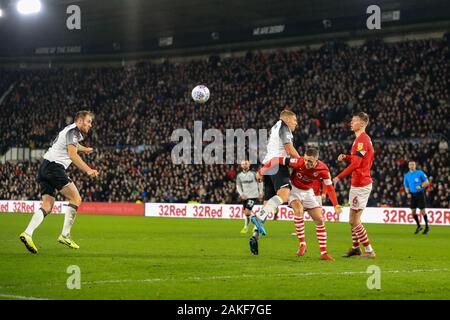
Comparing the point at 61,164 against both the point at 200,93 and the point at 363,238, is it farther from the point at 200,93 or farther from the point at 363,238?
the point at 200,93

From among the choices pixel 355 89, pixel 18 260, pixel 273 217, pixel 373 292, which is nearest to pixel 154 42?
pixel 355 89

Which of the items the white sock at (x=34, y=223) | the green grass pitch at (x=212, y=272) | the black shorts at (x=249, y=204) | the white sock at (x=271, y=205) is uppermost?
the black shorts at (x=249, y=204)

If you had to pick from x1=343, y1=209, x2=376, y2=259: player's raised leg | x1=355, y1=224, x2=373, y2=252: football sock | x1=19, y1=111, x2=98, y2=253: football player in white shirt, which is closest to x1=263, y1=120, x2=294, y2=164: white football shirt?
x1=343, y1=209, x2=376, y2=259: player's raised leg

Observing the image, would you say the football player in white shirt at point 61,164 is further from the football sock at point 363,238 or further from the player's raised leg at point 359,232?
the football sock at point 363,238

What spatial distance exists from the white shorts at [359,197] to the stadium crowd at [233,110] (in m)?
17.7

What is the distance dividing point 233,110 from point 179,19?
710 centimetres

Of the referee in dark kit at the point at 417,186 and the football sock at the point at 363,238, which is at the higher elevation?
the referee in dark kit at the point at 417,186

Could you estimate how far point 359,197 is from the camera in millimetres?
12961

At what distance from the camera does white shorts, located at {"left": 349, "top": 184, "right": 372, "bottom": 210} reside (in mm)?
12914

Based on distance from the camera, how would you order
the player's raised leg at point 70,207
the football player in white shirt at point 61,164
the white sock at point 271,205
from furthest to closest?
the player's raised leg at point 70,207 < the football player in white shirt at point 61,164 < the white sock at point 271,205

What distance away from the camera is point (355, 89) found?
1521 inches

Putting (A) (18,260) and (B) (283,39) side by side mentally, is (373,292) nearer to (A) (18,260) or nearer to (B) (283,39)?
(A) (18,260)

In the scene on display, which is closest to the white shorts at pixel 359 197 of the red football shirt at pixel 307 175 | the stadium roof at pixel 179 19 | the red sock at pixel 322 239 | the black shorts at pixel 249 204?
the red football shirt at pixel 307 175

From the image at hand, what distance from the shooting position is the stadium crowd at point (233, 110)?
33719mm
